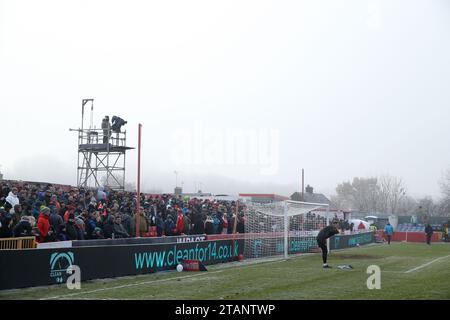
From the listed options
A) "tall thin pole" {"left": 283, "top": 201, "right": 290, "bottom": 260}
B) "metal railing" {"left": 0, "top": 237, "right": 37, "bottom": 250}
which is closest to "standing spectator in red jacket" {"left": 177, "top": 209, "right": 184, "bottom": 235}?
"tall thin pole" {"left": 283, "top": 201, "right": 290, "bottom": 260}

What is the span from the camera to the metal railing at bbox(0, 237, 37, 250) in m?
15.9

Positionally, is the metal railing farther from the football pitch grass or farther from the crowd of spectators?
the football pitch grass

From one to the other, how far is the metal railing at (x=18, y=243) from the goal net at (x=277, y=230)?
12056 millimetres

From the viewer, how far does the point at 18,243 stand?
1623cm

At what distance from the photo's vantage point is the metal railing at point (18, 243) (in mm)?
15898

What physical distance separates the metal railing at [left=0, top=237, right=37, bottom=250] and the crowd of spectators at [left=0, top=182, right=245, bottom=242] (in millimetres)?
358

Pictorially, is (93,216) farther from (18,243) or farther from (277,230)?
(277,230)

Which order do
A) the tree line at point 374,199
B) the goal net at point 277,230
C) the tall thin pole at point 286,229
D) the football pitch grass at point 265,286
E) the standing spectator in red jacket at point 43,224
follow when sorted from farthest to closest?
the tree line at point 374,199, the goal net at point 277,230, the tall thin pole at point 286,229, the standing spectator in red jacket at point 43,224, the football pitch grass at point 265,286

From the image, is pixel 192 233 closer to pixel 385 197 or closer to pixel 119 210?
pixel 119 210

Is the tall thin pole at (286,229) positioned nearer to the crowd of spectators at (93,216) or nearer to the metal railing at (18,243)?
the crowd of spectators at (93,216)

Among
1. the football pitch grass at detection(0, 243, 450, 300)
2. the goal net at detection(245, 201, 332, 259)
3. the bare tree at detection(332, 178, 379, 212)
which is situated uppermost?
the bare tree at detection(332, 178, 379, 212)

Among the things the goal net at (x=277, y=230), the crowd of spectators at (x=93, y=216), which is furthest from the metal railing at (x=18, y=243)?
the goal net at (x=277, y=230)

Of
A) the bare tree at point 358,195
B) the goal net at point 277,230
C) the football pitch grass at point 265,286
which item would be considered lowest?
the football pitch grass at point 265,286

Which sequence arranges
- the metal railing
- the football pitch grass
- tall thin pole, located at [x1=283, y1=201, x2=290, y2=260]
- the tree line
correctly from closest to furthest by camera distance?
the football pitch grass < the metal railing < tall thin pole, located at [x1=283, y1=201, x2=290, y2=260] < the tree line
